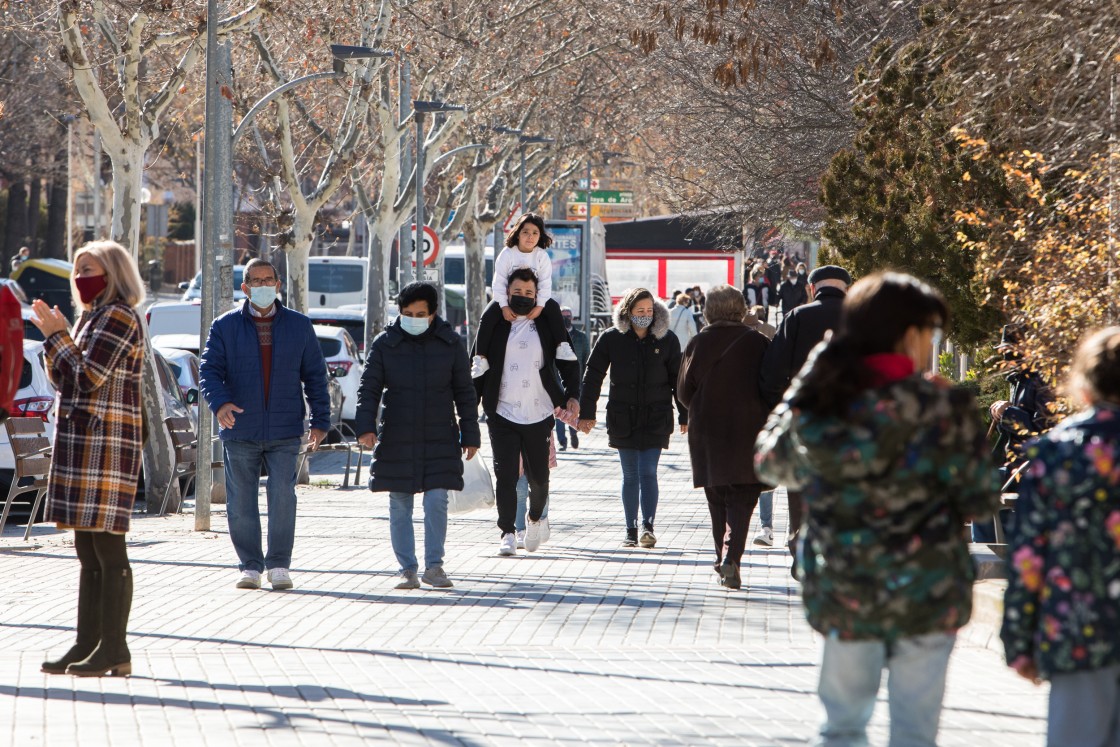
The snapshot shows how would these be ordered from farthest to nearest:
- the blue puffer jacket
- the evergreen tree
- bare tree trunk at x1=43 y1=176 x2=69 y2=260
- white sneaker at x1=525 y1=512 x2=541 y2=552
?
bare tree trunk at x1=43 y1=176 x2=69 y2=260 → the evergreen tree → white sneaker at x1=525 y1=512 x2=541 y2=552 → the blue puffer jacket

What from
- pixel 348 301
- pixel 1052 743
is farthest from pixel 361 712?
pixel 348 301

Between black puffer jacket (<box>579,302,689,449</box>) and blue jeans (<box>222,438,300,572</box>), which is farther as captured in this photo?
black puffer jacket (<box>579,302,689,449</box>)

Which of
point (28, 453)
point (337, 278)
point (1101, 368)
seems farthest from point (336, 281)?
point (1101, 368)

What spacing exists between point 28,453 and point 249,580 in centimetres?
338

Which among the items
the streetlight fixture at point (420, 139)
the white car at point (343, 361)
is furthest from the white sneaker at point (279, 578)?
the streetlight fixture at point (420, 139)

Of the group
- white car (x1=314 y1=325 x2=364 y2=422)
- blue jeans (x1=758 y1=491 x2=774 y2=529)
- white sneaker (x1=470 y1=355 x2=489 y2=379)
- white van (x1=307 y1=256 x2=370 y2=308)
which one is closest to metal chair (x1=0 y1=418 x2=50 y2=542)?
white sneaker (x1=470 y1=355 x2=489 y2=379)

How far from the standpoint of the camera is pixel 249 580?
9891 millimetres

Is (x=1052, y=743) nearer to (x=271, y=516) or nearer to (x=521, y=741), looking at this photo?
(x=521, y=741)

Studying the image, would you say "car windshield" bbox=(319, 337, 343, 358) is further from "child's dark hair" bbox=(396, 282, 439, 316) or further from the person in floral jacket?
the person in floral jacket

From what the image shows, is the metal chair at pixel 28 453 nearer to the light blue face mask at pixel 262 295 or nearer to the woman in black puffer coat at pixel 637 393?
the light blue face mask at pixel 262 295

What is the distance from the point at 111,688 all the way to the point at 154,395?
8.96 metres

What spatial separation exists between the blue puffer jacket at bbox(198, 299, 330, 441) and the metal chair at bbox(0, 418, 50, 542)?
10.7 ft

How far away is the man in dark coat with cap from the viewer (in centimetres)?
951

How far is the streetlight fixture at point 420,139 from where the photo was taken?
85.7ft
